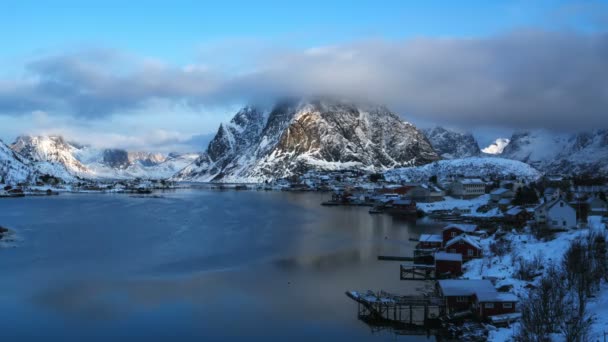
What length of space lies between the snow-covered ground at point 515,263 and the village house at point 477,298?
765mm

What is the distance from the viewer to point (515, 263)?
1786 cm

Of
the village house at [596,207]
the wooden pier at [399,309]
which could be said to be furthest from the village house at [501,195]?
the wooden pier at [399,309]

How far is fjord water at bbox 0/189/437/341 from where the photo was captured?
13.9 m

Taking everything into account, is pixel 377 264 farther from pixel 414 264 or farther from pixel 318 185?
pixel 318 185

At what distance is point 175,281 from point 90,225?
19307 mm

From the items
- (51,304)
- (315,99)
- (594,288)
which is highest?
(315,99)

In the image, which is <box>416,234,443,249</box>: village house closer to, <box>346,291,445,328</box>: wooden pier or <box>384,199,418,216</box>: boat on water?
<box>346,291,445,328</box>: wooden pier

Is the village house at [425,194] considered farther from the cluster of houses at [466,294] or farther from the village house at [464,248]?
the cluster of houses at [466,294]

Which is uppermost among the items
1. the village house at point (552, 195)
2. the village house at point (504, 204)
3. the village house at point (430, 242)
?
the village house at point (552, 195)

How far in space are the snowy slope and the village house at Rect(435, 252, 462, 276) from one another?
73051 mm


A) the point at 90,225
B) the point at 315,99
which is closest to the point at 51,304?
the point at 90,225

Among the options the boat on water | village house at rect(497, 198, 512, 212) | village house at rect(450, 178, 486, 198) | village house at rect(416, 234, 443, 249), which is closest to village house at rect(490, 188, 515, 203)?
village house at rect(497, 198, 512, 212)

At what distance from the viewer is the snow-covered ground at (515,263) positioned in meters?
12.5

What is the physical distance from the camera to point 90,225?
35.6 m
